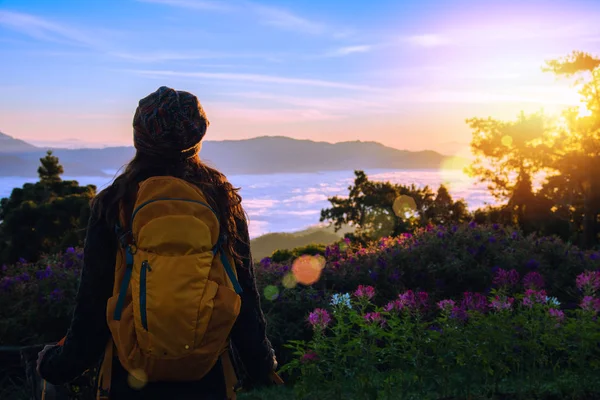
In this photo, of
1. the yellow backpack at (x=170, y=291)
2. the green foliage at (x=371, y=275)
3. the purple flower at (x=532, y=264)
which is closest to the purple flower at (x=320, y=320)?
the green foliage at (x=371, y=275)

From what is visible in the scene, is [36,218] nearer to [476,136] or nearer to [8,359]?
[8,359]

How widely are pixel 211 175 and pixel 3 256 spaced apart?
23.5 metres

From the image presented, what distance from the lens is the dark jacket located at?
2.18 metres

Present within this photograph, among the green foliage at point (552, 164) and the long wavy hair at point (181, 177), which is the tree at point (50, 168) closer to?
the green foliage at point (552, 164)

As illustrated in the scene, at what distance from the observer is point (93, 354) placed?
7.41 ft

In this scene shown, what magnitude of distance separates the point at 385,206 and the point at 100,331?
23072mm

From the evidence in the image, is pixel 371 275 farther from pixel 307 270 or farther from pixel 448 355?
pixel 448 355

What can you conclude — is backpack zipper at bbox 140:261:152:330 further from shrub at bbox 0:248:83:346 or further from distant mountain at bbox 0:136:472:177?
distant mountain at bbox 0:136:472:177

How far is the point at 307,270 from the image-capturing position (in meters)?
7.63

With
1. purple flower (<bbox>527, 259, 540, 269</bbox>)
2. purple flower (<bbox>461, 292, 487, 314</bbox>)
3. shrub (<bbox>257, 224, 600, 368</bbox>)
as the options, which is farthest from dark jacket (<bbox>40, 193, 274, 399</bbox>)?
purple flower (<bbox>527, 259, 540, 269</bbox>)

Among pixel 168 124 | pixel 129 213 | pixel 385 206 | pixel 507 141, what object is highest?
pixel 507 141

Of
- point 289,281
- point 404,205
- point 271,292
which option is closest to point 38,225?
point 404,205

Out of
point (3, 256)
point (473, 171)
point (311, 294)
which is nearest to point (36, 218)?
point (3, 256)

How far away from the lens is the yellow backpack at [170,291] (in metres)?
1.99
